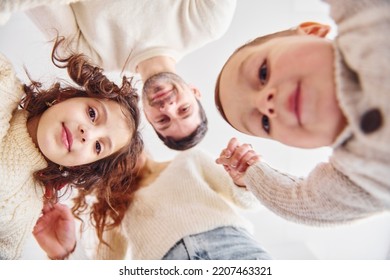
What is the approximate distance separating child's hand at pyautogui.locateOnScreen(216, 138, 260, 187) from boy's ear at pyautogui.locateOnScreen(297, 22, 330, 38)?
0.65 feet

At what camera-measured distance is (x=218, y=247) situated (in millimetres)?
668

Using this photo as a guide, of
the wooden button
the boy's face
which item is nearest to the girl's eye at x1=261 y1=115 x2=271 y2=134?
the boy's face

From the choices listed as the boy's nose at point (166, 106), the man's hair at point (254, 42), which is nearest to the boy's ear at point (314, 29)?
the man's hair at point (254, 42)

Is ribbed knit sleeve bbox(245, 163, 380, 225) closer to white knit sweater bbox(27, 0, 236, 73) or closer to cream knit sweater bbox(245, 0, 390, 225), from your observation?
cream knit sweater bbox(245, 0, 390, 225)

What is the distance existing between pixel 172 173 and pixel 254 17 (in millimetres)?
329

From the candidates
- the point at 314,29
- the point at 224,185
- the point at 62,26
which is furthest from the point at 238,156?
the point at 62,26

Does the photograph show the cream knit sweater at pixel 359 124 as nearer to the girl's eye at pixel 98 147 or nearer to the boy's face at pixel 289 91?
the boy's face at pixel 289 91

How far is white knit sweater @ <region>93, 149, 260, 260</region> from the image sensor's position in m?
0.69

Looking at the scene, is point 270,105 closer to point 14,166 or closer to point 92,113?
point 92,113

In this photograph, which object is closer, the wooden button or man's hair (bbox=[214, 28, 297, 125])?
the wooden button

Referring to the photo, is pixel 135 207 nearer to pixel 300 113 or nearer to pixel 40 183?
pixel 40 183
